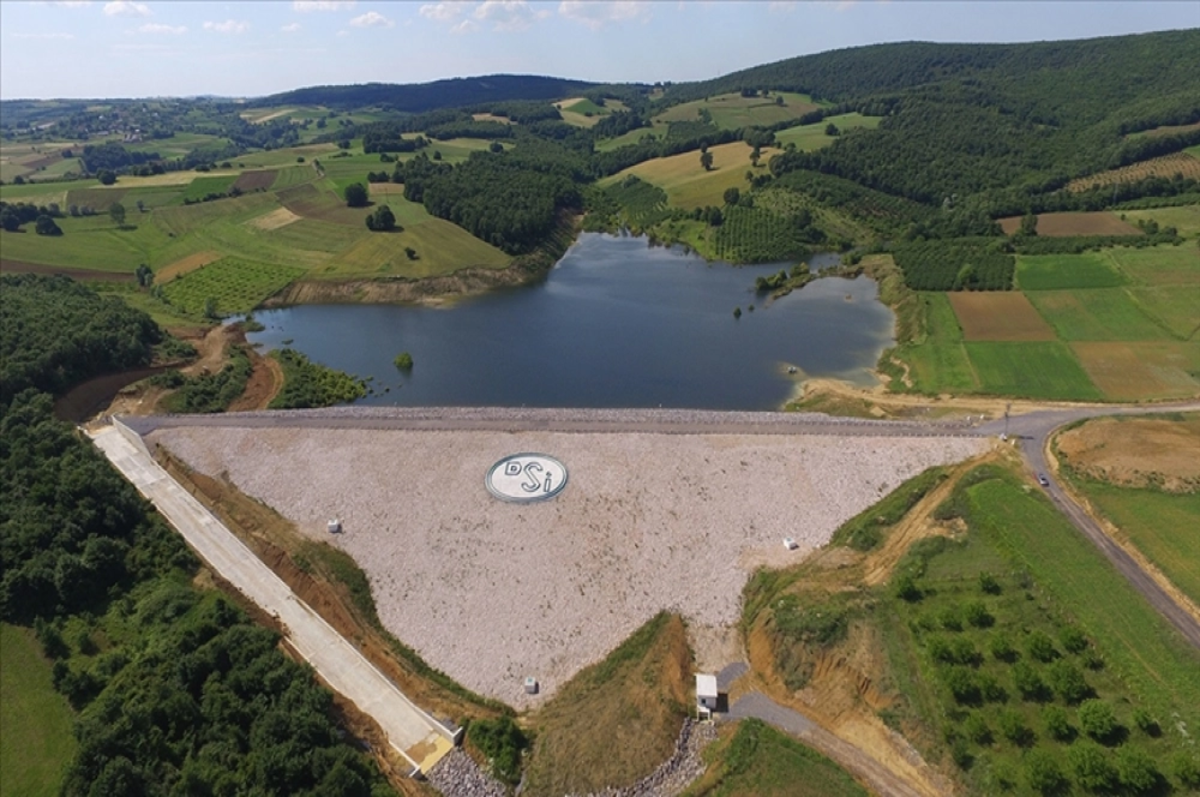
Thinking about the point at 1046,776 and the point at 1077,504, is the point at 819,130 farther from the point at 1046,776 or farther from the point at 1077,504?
the point at 1046,776

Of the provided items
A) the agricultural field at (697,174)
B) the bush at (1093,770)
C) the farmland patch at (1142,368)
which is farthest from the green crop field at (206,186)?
the bush at (1093,770)

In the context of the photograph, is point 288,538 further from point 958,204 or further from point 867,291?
point 958,204

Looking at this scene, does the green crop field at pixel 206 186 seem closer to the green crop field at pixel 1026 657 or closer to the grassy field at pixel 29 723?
the grassy field at pixel 29 723

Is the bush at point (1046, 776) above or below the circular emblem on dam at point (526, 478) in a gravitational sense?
above

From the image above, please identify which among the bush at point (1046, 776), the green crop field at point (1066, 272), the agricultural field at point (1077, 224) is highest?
the agricultural field at point (1077, 224)

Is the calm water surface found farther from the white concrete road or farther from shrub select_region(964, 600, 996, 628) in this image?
shrub select_region(964, 600, 996, 628)

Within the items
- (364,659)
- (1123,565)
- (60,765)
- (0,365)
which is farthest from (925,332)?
(0,365)
